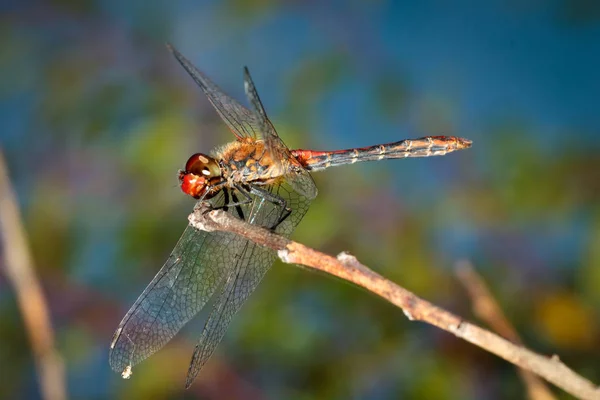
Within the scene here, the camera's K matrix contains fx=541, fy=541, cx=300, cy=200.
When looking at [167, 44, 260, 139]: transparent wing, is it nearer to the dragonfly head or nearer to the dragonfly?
the dragonfly

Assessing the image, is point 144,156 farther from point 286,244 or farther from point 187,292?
point 286,244

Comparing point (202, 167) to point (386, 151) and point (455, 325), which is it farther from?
point (455, 325)

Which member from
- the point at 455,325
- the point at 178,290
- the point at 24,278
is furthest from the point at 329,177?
the point at 455,325

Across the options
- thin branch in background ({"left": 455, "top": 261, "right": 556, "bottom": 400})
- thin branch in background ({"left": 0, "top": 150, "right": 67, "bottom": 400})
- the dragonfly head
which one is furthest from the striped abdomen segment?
thin branch in background ({"left": 0, "top": 150, "right": 67, "bottom": 400})

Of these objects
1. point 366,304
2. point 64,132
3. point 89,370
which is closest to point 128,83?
point 64,132

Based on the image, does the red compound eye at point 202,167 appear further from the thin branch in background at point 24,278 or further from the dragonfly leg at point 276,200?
the thin branch in background at point 24,278

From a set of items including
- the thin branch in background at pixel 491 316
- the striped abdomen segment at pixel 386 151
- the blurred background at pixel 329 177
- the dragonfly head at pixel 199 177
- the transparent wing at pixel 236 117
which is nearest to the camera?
the thin branch in background at pixel 491 316

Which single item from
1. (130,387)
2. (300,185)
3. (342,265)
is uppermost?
(300,185)

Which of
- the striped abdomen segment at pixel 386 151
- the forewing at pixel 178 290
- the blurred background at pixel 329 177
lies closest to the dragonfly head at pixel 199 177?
the forewing at pixel 178 290
